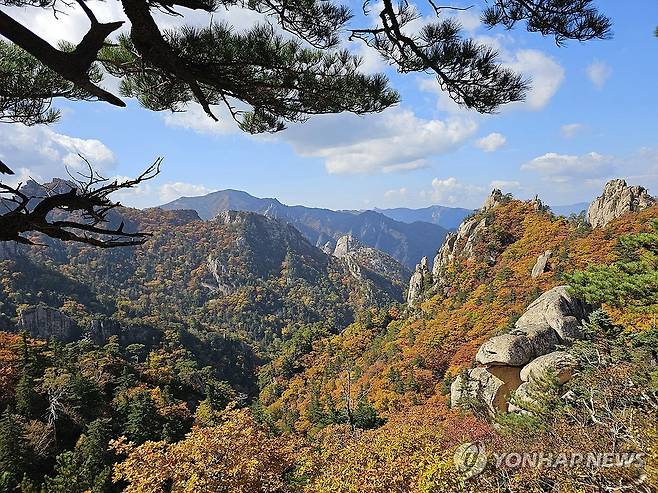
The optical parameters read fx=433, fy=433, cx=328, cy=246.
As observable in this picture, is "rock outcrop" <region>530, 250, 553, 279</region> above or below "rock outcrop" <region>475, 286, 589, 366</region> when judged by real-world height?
above

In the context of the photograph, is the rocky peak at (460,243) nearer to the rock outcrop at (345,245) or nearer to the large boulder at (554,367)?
the large boulder at (554,367)

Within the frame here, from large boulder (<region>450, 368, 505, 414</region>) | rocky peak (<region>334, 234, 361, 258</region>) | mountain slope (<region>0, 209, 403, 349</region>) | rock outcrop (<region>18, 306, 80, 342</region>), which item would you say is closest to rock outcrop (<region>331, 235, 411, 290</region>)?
mountain slope (<region>0, 209, 403, 349</region>)

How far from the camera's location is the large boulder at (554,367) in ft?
42.4

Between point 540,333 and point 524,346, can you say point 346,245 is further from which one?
point 524,346

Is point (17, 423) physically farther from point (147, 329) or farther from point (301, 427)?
point (147, 329)

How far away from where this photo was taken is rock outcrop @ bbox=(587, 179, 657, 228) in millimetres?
30531

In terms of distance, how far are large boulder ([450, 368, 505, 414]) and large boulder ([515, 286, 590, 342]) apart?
95.8 inches

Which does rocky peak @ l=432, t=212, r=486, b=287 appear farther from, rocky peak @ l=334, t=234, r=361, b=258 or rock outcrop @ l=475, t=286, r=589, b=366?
rocky peak @ l=334, t=234, r=361, b=258

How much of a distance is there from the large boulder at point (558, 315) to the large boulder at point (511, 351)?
0.84 meters

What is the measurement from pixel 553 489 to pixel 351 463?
3.17 meters

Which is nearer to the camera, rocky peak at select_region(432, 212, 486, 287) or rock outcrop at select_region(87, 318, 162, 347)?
rocky peak at select_region(432, 212, 486, 287)

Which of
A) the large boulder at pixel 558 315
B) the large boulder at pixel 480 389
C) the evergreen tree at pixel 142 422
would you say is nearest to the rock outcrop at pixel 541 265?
the large boulder at pixel 558 315

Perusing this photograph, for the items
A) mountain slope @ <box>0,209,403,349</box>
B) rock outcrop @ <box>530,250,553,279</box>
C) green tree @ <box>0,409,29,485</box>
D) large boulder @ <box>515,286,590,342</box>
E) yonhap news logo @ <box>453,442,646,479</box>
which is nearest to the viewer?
yonhap news logo @ <box>453,442,646,479</box>

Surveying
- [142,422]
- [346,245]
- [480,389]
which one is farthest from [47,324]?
[346,245]
